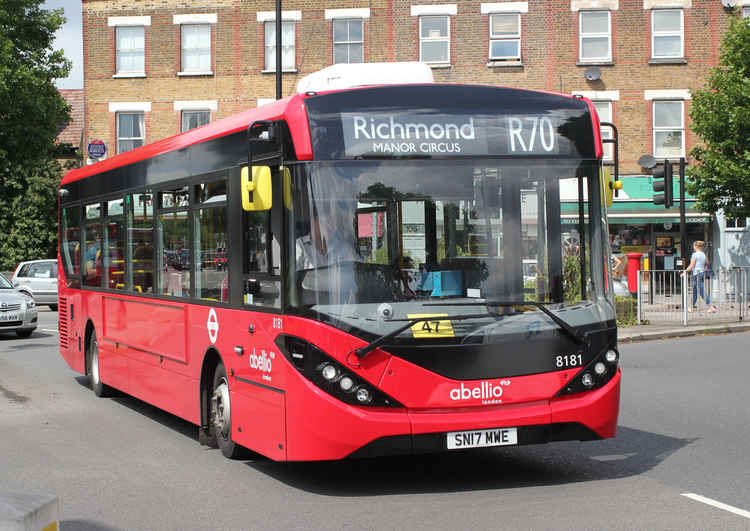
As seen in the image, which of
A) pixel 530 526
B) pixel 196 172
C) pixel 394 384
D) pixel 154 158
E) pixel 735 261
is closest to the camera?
pixel 530 526

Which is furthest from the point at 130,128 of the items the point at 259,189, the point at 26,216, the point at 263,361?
the point at 259,189

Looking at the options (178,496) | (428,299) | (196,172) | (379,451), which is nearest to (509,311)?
(428,299)

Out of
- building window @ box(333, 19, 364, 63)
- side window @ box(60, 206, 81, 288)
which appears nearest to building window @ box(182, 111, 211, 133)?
building window @ box(333, 19, 364, 63)

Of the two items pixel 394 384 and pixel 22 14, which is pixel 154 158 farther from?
pixel 22 14

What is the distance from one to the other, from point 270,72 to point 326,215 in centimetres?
3221

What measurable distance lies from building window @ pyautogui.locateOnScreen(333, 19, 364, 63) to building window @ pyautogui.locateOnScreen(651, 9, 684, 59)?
375 inches

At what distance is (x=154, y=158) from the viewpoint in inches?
437

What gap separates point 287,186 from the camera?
775 centimetres

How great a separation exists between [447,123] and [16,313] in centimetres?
1789

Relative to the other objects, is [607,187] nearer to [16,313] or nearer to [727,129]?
[16,313]

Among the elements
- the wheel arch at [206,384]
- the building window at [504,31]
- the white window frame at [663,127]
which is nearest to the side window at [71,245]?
the wheel arch at [206,384]

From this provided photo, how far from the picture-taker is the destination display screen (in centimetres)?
773

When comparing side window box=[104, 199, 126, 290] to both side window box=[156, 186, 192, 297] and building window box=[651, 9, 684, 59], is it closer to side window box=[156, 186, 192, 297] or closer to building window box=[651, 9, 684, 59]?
side window box=[156, 186, 192, 297]

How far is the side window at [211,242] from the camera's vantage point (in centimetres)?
908
